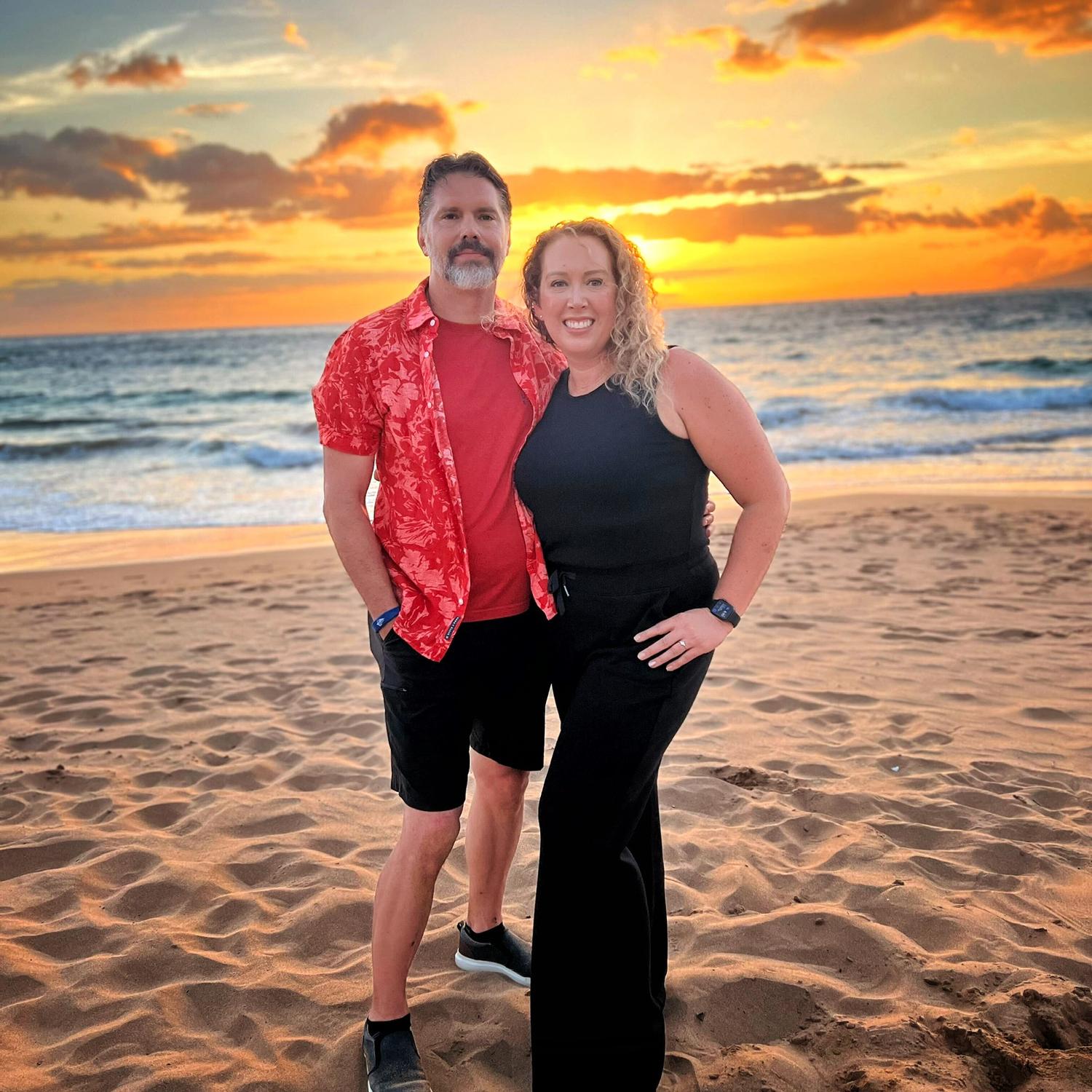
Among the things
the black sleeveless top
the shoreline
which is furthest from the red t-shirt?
the shoreline

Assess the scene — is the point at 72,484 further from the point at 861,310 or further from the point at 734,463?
the point at 861,310

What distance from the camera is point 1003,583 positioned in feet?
23.5

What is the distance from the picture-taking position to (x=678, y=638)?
2.26 metres

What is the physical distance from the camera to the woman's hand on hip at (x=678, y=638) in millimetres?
2258

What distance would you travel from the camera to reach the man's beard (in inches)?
98.1

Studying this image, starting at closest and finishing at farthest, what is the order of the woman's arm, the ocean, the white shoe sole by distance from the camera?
1. the woman's arm
2. the white shoe sole
3. the ocean

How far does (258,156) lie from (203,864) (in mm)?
44929

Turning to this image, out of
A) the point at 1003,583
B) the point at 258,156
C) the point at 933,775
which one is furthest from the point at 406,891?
the point at 258,156

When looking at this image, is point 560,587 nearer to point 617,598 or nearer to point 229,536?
point 617,598

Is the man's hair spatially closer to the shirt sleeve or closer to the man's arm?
the shirt sleeve

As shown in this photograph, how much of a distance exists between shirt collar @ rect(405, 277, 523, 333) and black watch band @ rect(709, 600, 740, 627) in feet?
3.10

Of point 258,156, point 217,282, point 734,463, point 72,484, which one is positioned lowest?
point 72,484

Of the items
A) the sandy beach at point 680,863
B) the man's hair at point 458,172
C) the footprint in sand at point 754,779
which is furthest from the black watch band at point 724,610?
the footprint in sand at point 754,779

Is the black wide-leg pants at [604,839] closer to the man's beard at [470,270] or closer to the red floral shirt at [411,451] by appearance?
the red floral shirt at [411,451]
